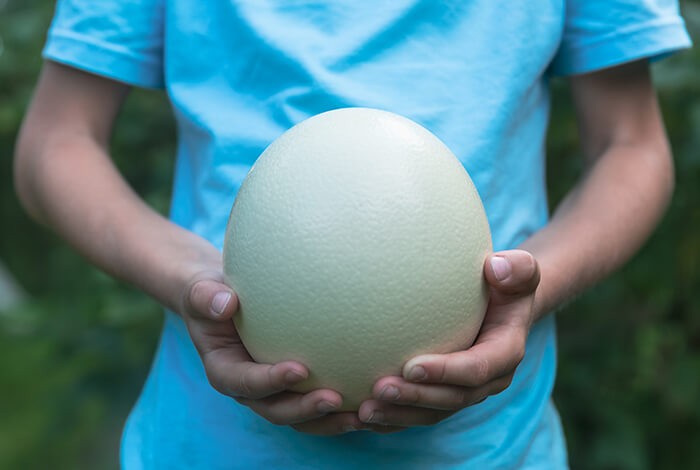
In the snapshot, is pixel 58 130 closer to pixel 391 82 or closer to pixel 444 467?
pixel 391 82

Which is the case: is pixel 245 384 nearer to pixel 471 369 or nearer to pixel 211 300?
pixel 211 300

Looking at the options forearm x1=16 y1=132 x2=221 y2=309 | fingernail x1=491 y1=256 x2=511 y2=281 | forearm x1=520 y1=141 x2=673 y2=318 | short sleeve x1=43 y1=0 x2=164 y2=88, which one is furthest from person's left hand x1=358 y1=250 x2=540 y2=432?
short sleeve x1=43 y1=0 x2=164 y2=88

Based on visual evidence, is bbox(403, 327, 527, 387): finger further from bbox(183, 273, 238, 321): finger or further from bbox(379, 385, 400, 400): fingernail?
bbox(183, 273, 238, 321): finger

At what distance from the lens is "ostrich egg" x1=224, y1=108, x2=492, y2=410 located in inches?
34.0

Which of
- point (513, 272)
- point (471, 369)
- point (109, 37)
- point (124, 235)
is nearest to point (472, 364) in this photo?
point (471, 369)

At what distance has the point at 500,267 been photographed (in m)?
0.88

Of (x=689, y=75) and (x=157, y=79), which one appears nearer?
(x=157, y=79)

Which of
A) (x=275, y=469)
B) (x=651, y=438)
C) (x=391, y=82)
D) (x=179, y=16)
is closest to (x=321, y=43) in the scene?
(x=391, y=82)

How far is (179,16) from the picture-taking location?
3.68 ft

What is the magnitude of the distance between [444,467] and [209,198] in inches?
17.0

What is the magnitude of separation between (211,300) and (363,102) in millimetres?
321

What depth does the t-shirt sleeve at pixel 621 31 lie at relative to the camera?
1.14 meters

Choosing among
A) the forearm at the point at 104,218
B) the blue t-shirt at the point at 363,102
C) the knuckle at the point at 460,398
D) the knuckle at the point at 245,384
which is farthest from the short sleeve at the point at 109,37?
the knuckle at the point at 460,398

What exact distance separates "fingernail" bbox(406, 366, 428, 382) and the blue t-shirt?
0.60 ft
